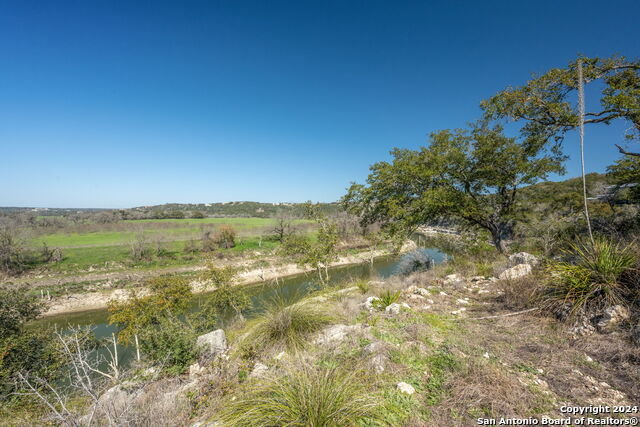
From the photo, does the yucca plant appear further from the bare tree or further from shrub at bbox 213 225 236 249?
shrub at bbox 213 225 236 249

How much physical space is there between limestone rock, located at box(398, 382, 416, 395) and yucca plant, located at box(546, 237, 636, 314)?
11.0 ft

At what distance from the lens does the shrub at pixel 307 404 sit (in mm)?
2314

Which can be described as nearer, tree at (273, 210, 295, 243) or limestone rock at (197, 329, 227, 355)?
limestone rock at (197, 329, 227, 355)

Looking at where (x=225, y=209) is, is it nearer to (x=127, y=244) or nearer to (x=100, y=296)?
(x=127, y=244)

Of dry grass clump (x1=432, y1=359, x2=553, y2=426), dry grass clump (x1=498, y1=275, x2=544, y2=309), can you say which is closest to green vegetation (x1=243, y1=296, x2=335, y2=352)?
dry grass clump (x1=432, y1=359, x2=553, y2=426)

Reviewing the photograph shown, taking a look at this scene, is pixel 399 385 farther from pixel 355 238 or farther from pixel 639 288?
pixel 355 238

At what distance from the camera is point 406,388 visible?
2801 millimetres

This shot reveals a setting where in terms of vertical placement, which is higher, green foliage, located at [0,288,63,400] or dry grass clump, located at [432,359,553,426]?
dry grass clump, located at [432,359,553,426]

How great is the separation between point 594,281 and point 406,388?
416 centimetres

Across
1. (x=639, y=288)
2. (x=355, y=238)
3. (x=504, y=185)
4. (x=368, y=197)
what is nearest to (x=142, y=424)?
(x=639, y=288)

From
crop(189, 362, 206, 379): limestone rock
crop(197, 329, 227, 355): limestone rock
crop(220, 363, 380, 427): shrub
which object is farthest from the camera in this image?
crop(197, 329, 227, 355): limestone rock

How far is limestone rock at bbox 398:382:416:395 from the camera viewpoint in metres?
2.77

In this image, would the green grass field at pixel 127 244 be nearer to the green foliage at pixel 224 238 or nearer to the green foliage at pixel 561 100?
the green foliage at pixel 224 238

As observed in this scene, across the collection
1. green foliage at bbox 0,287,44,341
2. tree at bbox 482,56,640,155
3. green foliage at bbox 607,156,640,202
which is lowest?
green foliage at bbox 0,287,44,341
